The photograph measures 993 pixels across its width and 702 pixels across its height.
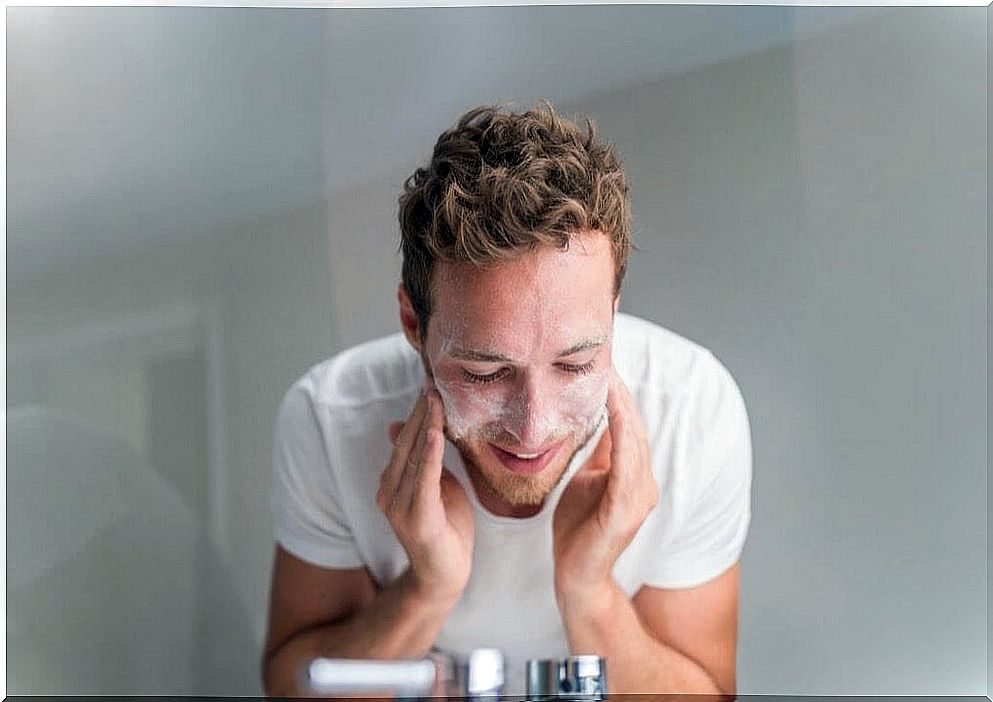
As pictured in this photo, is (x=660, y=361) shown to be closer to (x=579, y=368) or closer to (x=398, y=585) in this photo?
(x=579, y=368)

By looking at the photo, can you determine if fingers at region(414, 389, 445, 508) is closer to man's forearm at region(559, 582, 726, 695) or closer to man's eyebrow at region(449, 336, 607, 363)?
man's eyebrow at region(449, 336, 607, 363)

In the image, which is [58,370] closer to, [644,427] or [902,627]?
[644,427]

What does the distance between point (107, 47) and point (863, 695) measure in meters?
1.09

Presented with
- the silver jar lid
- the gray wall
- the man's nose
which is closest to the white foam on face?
the man's nose

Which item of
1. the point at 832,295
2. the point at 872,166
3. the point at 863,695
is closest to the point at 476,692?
the point at 863,695

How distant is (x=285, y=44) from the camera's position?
1.23 metres

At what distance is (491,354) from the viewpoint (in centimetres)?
116

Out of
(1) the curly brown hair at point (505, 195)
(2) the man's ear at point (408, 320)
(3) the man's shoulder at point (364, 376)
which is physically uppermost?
(1) the curly brown hair at point (505, 195)

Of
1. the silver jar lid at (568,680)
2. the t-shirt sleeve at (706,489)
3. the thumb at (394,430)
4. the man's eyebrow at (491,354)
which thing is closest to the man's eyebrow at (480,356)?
the man's eyebrow at (491,354)

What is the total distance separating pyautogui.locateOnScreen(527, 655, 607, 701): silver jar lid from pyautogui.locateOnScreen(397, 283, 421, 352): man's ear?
364 mm

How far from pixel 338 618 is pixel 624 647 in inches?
12.1

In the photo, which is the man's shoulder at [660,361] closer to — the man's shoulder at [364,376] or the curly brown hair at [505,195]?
the curly brown hair at [505,195]

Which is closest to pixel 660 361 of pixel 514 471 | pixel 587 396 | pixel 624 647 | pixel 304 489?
pixel 587 396

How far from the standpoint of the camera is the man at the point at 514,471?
117 cm
